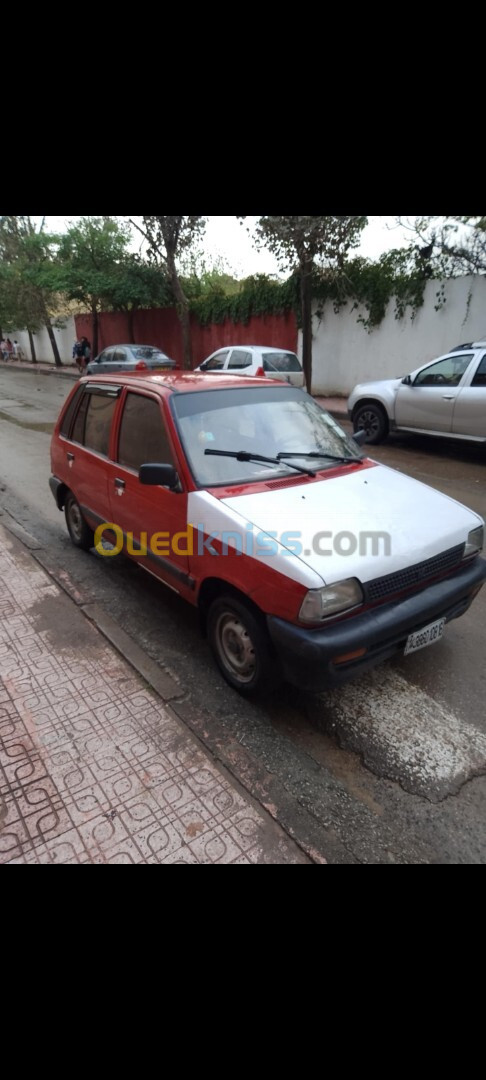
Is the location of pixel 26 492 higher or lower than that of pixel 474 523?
lower

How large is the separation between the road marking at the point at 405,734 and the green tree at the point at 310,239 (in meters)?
12.0

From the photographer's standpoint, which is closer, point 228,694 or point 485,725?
point 485,725

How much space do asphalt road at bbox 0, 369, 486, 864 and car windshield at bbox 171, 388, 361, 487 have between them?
4.00 feet

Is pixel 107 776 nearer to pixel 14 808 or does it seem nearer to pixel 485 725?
pixel 14 808

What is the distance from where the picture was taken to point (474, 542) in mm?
3074

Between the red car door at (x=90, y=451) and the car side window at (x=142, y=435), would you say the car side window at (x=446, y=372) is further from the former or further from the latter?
the car side window at (x=142, y=435)

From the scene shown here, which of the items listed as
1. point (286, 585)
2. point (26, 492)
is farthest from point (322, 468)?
point (26, 492)

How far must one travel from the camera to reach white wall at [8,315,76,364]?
2930 cm

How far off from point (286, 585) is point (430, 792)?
1.15 m

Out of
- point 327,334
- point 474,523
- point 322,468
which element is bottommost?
point 474,523

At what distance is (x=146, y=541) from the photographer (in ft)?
11.9

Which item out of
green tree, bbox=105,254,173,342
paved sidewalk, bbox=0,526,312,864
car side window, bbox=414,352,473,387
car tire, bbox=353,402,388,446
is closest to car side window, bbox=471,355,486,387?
car side window, bbox=414,352,473,387

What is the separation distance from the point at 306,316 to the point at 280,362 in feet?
13.0

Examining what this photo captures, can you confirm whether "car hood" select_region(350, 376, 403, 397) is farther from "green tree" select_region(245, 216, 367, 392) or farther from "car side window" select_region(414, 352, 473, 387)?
"green tree" select_region(245, 216, 367, 392)
